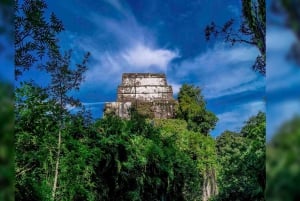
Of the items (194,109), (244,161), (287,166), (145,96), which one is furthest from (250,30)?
(287,166)

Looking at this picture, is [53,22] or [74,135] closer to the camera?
[53,22]

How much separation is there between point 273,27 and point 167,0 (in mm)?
2034

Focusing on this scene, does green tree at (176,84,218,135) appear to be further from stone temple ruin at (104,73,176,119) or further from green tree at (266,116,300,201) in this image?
green tree at (266,116,300,201)

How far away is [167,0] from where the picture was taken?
147 inches

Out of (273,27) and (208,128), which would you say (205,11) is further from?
(273,27)

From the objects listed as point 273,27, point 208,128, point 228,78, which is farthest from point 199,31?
point 273,27

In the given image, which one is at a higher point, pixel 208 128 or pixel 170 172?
pixel 208 128

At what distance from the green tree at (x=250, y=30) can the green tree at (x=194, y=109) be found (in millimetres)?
389

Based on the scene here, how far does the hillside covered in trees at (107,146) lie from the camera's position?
3406mm

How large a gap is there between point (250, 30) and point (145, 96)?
3.21 feet

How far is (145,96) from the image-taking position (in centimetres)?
390

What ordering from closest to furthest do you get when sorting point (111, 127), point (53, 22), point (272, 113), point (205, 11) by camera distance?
1. point (272, 113)
2. point (53, 22)
3. point (205, 11)
4. point (111, 127)

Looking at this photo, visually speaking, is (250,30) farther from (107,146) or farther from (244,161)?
(107,146)

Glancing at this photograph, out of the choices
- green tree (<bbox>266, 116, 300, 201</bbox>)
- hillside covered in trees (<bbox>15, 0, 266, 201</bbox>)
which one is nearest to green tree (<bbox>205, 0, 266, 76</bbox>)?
hillside covered in trees (<bbox>15, 0, 266, 201</bbox>)
